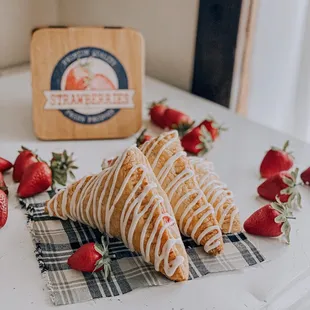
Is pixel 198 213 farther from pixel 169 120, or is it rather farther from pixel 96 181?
pixel 169 120

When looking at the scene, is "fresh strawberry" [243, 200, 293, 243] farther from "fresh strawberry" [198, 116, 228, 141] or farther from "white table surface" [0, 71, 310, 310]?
"fresh strawberry" [198, 116, 228, 141]

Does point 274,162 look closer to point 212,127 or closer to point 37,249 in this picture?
point 212,127

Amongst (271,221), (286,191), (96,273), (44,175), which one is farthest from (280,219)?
(44,175)

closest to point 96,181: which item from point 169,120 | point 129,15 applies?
point 169,120

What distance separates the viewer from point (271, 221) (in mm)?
1112

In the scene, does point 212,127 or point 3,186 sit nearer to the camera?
point 3,186

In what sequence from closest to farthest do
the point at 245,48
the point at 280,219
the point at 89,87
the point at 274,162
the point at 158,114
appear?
1. the point at 280,219
2. the point at 274,162
3. the point at 89,87
4. the point at 158,114
5. the point at 245,48

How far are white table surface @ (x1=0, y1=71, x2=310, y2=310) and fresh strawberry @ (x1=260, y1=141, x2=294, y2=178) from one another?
0.02 m

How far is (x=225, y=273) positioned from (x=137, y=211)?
17 centimetres

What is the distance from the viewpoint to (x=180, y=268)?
991 millimetres

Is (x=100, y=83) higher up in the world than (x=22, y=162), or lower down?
higher up

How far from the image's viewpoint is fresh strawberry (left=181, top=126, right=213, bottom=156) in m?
1.40

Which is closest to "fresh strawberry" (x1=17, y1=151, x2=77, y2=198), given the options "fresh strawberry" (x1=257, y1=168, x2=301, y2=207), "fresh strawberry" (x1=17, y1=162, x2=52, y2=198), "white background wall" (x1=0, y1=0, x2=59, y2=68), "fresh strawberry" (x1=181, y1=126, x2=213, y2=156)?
"fresh strawberry" (x1=17, y1=162, x2=52, y2=198)

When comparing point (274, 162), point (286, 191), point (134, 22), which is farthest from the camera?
point (134, 22)
